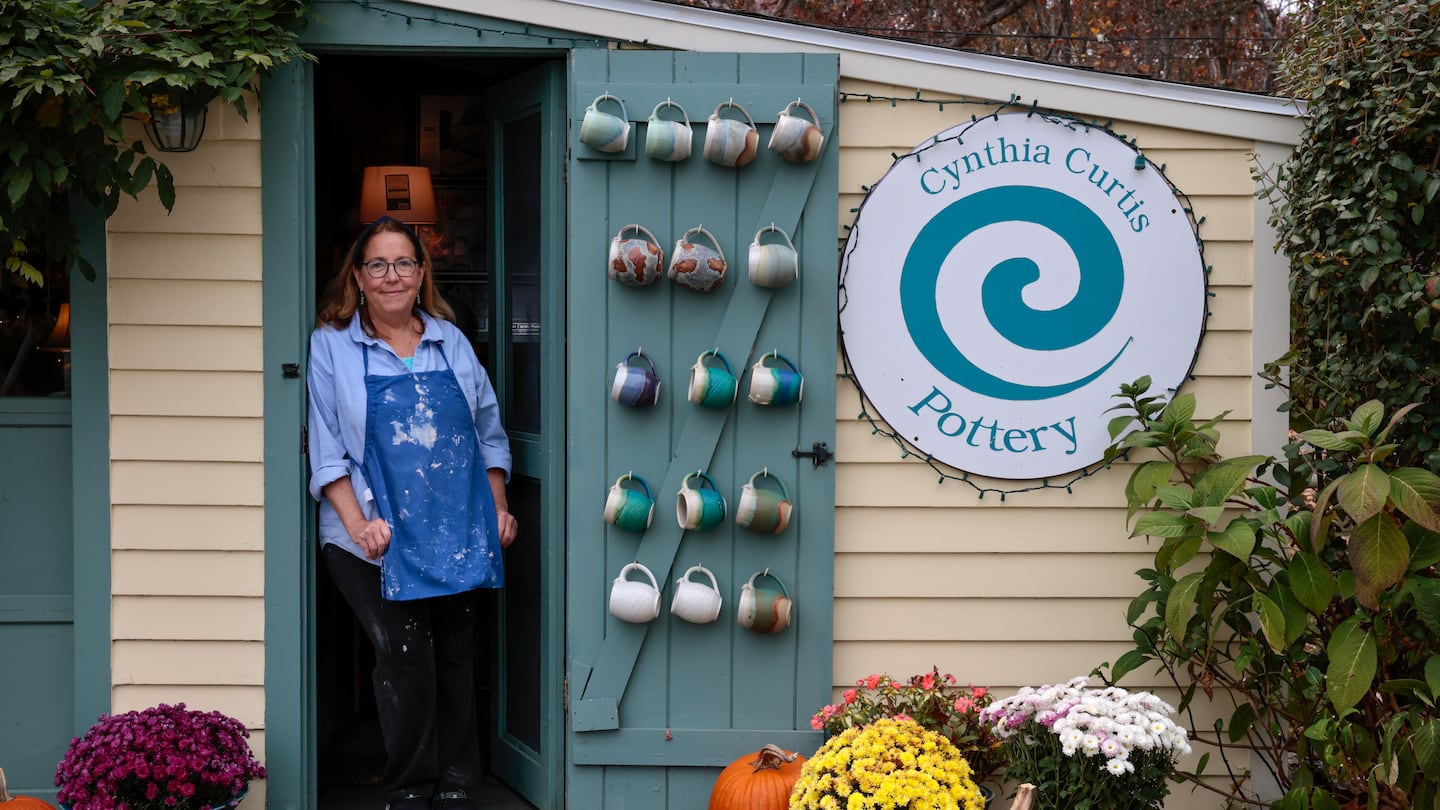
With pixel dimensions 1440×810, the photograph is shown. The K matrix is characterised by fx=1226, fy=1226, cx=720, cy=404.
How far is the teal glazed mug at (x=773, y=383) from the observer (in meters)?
3.38

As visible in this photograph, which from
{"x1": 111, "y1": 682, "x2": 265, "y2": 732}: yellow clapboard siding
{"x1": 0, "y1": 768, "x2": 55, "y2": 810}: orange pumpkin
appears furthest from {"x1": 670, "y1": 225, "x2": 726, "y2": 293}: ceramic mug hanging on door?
{"x1": 0, "y1": 768, "x2": 55, "y2": 810}: orange pumpkin

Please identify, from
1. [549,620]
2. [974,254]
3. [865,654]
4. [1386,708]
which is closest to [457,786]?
[549,620]

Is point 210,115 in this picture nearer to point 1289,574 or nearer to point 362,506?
point 362,506

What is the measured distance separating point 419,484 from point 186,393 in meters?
0.71

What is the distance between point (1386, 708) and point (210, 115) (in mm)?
3561

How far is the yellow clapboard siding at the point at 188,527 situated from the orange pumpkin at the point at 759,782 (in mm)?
1473

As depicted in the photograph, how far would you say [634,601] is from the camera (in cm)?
340

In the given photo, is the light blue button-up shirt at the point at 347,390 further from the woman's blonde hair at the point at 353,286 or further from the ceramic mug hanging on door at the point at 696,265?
the ceramic mug hanging on door at the point at 696,265

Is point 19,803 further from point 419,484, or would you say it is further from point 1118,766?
point 1118,766

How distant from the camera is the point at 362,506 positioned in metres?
3.41

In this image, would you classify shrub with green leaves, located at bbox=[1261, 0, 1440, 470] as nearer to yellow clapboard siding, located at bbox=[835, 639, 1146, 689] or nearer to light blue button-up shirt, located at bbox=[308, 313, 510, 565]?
yellow clapboard siding, located at bbox=[835, 639, 1146, 689]

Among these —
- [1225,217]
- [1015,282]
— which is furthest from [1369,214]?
[1015,282]

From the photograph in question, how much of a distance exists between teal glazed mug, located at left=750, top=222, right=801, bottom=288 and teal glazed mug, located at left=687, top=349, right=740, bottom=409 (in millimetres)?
250

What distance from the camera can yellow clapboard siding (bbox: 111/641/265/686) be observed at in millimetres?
3492
